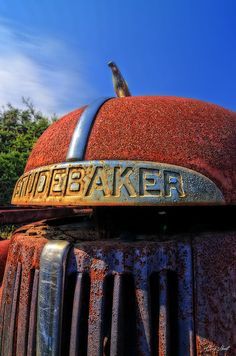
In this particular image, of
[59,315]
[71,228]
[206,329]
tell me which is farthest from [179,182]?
[71,228]

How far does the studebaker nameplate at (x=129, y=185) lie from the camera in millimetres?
1188

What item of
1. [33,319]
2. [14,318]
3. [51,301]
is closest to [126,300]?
[51,301]

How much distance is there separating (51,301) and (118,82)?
59.3 inches

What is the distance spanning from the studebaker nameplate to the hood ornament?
1.00m

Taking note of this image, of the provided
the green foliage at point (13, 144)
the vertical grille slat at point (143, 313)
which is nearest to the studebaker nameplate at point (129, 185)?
the vertical grille slat at point (143, 313)

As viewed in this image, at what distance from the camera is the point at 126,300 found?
1257mm

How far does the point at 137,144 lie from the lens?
1314 millimetres

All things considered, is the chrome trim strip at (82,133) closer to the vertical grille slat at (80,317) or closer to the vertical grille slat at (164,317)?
the vertical grille slat at (80,317)

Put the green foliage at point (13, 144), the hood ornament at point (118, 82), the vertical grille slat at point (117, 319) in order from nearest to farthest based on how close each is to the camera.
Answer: the vertical grille slat at point (117, 319), the hood ornament at point (118, 82), the green foliage at point (13, 144)

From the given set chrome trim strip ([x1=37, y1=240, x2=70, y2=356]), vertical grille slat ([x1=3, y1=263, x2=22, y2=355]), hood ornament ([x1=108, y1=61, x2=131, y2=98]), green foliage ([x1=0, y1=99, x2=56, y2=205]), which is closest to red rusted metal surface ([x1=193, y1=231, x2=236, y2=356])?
chrome trim strip ([x1=37, y1=240, x2=70, y2=356])

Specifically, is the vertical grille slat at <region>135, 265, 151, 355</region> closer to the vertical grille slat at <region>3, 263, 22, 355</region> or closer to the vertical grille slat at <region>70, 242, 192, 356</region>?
the vertical grille slat at <region>70, 242, 192, 356</region>

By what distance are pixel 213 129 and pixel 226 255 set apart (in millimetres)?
578

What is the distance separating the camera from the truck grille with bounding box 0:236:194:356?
1211mm

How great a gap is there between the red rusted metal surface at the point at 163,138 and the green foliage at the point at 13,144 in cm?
887
